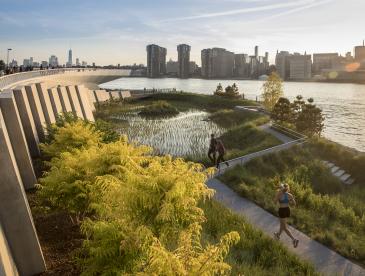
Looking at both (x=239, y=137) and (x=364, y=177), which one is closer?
(x=364, y=177)

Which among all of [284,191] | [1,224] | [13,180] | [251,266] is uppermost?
[13,180]

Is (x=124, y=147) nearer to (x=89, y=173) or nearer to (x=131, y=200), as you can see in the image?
(x=89, y=173)

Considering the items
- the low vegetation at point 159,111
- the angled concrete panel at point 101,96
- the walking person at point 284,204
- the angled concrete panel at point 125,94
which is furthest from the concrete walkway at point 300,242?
the angled concrete panel at point 125,94

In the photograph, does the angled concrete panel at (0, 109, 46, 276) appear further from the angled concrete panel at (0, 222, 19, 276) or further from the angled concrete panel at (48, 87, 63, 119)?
the angled concrete panel at (48, 87, 63, 119)

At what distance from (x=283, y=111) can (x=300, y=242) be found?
27.8 m

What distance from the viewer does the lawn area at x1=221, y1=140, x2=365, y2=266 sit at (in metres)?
14.6

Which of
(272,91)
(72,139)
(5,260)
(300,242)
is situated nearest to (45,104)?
(72,139)

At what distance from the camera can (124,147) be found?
1184cm

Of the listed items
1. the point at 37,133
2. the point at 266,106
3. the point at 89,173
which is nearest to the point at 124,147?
the point at 89,173

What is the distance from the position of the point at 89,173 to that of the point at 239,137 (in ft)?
82.2

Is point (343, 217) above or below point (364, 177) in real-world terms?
above

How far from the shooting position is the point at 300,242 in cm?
1377

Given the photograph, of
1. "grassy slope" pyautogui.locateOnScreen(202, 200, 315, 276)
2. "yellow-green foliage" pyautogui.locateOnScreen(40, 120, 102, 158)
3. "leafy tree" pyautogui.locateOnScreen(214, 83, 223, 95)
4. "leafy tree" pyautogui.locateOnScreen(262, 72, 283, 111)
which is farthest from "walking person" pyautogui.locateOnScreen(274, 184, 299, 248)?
"leafy tree" pyautogui.locateOnScreen(214, 83, 223, 95)

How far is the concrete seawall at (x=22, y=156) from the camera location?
423 inches
